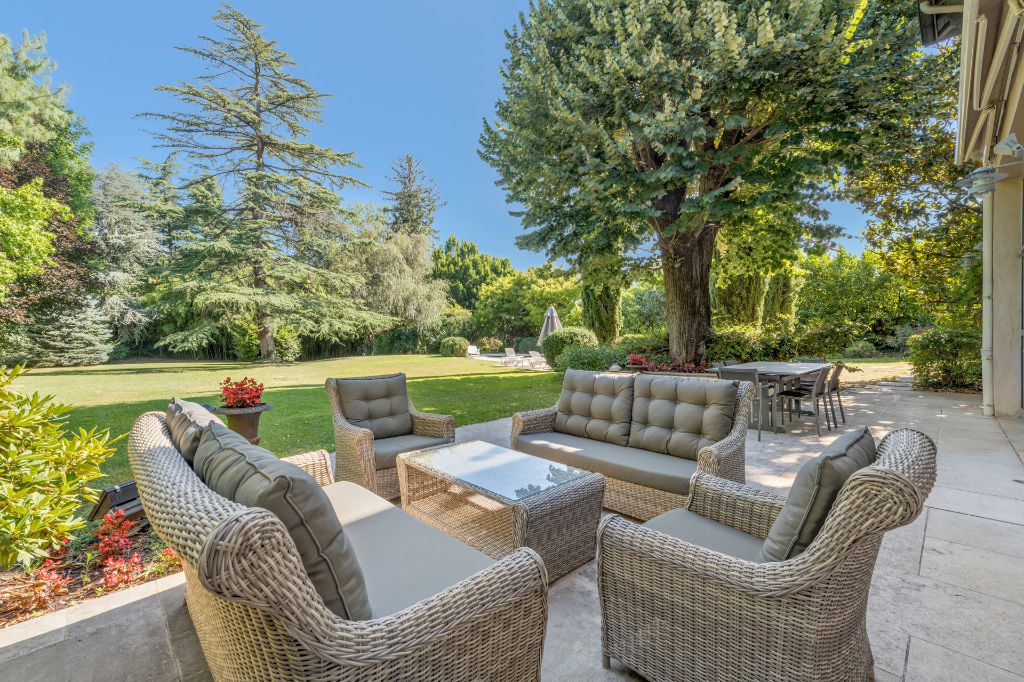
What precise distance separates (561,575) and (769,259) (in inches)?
307

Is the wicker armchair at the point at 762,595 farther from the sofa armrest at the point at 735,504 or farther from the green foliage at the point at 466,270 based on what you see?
the green foliage at the point at 466,270

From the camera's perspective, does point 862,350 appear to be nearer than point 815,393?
No

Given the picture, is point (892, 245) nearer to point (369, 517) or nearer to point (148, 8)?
point (369, 517)

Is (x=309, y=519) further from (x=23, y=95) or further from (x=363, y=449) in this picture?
(x=23, y=95)

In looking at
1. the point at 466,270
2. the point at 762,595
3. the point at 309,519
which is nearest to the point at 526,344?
the point at 466,270

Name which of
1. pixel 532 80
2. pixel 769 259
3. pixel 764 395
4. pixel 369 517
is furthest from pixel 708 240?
pixel 369 517

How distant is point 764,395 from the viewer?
17.5 feet

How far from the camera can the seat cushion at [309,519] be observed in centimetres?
100

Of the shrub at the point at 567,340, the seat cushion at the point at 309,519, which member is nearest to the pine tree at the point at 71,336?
the shrub at the point at 567,340

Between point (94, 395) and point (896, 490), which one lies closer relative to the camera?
point (896, 490)

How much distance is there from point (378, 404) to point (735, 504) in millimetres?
2839

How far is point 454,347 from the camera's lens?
691 inches

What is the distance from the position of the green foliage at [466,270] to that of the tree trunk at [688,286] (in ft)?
61.9

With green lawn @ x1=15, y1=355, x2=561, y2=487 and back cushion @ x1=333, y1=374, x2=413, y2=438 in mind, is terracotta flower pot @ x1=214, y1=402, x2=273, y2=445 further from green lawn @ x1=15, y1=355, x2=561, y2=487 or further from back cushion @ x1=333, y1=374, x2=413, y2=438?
back cushion @ x1=333, y1=374, x2=413, y2=438
